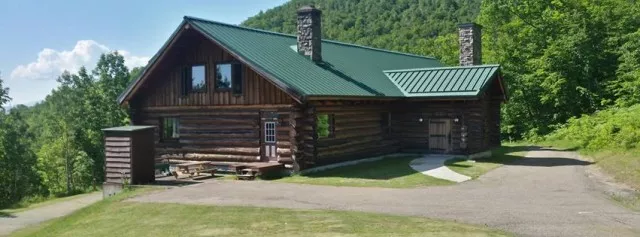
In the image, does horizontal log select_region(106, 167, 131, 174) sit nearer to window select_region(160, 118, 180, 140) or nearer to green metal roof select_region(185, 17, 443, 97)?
window select_region(160, 118, 180, 140)

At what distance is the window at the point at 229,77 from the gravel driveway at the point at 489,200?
4137 mm

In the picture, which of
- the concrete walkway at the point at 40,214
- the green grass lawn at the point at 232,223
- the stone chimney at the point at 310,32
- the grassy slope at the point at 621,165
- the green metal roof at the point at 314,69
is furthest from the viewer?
the stone chimney at the point at 310,32

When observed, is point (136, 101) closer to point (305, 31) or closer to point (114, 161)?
point (114, 161)

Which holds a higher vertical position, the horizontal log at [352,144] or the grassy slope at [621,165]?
the horizontal log at [352,144]

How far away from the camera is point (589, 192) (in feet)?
52.7

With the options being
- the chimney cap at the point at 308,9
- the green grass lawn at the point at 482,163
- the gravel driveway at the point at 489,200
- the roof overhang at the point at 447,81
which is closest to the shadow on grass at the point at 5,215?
the gravel driveway at the point at 489,200

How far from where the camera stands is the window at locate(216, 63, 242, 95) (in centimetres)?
2200

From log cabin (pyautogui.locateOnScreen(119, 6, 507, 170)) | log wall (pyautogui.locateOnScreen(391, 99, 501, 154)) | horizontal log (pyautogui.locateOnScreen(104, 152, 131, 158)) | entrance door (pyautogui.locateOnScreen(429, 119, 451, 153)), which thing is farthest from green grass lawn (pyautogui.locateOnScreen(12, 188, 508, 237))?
entrance door (pyautogui.locateOnScreen(429, 119, 451, 153))

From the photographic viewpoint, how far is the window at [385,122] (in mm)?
26206

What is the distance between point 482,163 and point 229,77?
1073 cm

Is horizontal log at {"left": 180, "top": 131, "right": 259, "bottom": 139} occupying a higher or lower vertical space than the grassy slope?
higher

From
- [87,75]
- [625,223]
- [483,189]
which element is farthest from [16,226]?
[87,75]

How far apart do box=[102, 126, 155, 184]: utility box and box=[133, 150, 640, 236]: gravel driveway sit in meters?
1.78

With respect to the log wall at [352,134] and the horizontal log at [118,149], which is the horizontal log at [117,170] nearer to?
the horizontal log at [118,149]
